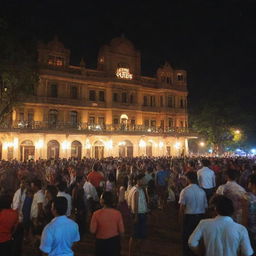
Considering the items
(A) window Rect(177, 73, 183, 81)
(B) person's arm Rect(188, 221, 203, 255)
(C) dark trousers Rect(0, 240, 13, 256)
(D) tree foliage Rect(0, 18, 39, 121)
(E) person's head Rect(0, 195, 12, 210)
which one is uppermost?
(A) window Rect(177, 73, 183, 81)

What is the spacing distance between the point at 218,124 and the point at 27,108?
96.1 ft

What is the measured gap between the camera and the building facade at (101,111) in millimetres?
33469

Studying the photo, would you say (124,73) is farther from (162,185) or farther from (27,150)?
(162,185)

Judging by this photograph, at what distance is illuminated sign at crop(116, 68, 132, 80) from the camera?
40.7 metres

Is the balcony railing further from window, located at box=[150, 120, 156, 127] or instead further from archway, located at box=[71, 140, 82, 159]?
archway, located at box=[71, 140, 82, 159]

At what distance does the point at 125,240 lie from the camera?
823cm

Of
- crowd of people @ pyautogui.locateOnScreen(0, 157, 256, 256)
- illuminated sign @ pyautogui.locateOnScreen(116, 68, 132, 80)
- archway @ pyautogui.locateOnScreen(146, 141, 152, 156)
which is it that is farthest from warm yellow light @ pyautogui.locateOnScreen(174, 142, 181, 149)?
crowd of people @ pyautogui.locateOnScreen(0, 157, 256, 256)

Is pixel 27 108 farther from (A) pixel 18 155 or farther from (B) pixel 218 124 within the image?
(B) pixel 218 124

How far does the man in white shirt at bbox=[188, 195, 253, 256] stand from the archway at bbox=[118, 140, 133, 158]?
35.3 meters

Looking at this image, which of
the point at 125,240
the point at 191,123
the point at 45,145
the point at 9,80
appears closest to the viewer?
the point at 125,240

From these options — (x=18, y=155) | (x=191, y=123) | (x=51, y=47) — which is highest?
(x=51, y=47)

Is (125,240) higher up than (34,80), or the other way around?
(34,80)

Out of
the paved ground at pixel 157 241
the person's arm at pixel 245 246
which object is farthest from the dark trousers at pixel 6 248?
the person's arm at pixel 245 246

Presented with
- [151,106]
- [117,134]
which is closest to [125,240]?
[117,134]
